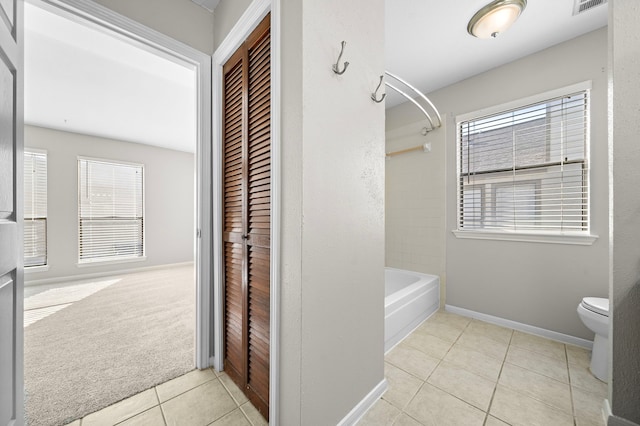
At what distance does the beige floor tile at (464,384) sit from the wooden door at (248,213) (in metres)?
1.09

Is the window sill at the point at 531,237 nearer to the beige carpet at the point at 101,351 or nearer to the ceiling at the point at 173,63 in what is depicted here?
the ceiling at the point at 173,63

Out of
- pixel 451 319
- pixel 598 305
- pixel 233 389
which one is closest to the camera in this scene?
pixel 233 389

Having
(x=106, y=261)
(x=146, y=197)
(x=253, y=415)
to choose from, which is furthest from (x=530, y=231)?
(x=106, y=261)

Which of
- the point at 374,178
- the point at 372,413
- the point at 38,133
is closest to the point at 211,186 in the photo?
the point at 374,178

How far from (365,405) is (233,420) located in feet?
2.27

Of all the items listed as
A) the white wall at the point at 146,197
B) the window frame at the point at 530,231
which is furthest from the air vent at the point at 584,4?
the white wall at the point at 146,197

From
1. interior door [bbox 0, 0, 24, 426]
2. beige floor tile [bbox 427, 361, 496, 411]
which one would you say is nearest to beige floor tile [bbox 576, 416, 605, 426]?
beige floor tile [bbox 427, 361, 496, 411]

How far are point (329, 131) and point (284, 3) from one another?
1.92 ft

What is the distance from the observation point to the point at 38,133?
359 cm

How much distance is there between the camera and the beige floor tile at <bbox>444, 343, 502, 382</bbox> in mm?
1606

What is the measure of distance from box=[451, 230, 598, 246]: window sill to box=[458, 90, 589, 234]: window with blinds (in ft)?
0.18

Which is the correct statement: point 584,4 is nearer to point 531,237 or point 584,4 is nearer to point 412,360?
point 531,237

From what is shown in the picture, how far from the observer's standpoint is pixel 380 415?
126 cm

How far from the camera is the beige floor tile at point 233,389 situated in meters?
1.38
